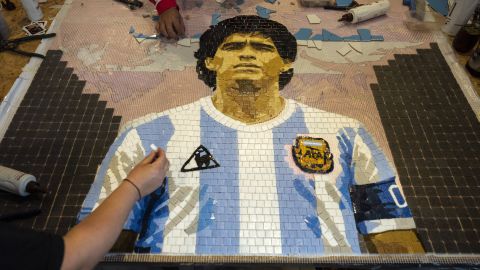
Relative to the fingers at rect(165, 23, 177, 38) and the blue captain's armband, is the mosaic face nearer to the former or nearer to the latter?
the fingers at rect(165, 23, 177, 38)

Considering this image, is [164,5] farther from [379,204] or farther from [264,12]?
[379,204]

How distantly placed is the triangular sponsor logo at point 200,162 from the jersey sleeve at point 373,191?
1.82 feet

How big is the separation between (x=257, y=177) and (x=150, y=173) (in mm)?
406

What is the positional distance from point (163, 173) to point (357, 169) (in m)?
0.76

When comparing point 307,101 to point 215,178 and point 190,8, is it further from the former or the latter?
point 190,8

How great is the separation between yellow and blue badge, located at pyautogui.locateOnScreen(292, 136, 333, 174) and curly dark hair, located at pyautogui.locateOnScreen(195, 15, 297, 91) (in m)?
0.36

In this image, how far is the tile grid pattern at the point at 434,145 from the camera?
125cm

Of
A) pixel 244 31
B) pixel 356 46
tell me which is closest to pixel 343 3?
pixel 356 46

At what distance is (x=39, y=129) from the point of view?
4.81ft

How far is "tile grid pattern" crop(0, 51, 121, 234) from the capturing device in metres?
1.26

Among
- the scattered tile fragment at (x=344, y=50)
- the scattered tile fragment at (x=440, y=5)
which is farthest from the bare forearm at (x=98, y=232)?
the scattered tile fragment at (x=440, y=5)

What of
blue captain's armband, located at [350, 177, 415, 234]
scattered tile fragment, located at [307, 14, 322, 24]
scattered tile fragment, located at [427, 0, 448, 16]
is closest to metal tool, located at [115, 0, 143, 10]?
scattered tile fragment, located at [307, 14, 322, 24]

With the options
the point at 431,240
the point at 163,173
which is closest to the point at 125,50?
the point at 163,173

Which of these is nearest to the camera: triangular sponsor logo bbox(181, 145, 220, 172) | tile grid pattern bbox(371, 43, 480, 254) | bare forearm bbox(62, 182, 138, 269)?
bare forearm bbox(62, 182, 138, 269)
